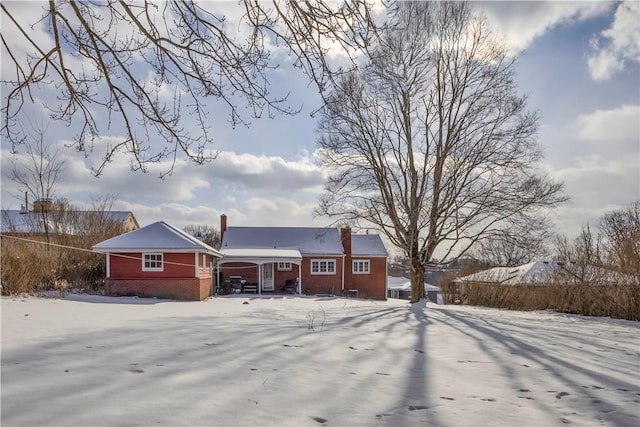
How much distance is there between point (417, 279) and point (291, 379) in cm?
1516

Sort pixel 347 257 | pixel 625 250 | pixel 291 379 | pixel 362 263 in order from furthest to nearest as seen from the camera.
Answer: pixel 362 263 < pixel 347 257 < pixel 625 250 < pixel 291 379

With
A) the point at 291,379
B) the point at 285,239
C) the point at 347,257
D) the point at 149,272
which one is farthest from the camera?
the point at 285,239

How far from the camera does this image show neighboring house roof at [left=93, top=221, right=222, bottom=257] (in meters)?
18.2

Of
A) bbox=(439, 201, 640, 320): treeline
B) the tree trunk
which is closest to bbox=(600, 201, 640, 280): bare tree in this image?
bbox=(439, 201, 640, 320): treeline

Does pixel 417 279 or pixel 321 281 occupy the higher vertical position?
pixel 417 279

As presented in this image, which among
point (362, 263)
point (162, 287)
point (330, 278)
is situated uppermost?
point (362, 263)

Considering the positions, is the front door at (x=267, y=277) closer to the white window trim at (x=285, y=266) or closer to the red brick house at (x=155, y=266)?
the white window trim at (x=285, y=266)

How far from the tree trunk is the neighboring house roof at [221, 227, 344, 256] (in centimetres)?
1068

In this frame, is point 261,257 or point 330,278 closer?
point 261,257

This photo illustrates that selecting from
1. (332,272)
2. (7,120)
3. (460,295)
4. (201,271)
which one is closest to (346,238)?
(332,272)

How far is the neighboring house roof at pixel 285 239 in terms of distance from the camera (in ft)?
96.4

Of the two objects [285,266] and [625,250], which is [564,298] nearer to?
[625,250]

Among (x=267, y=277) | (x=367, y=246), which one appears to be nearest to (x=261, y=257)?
(x=267, y=277)

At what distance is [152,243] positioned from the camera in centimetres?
1858
